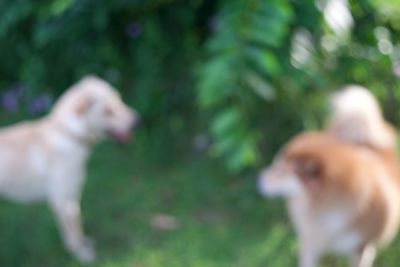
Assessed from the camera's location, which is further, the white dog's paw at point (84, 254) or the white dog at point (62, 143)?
the white dog's paw at point (84, 254)

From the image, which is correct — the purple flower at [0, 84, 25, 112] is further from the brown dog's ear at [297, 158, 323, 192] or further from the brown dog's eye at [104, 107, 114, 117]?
the brown dog's ear at [297, 158, 323, 192]

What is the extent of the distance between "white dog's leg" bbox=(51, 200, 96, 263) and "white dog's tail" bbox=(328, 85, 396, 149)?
4.57ft

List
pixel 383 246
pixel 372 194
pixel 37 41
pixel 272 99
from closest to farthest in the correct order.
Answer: pixel 372 194 < pixel 383 246 < pixel 272 99 < pixel 37 41

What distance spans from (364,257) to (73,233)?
149cm

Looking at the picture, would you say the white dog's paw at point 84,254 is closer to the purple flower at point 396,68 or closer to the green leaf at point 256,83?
the green leaf at point 256,83

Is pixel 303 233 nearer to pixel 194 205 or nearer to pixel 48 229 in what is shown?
pixel 194 205

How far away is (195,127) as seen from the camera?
14.7ft

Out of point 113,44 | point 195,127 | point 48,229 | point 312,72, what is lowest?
point 48,229

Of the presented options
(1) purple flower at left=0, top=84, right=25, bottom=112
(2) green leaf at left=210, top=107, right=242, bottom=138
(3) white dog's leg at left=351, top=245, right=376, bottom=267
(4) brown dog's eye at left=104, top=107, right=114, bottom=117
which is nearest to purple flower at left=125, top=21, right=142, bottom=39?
(4) brown dog's eye at left=104, top=107, right=114, bottom=117

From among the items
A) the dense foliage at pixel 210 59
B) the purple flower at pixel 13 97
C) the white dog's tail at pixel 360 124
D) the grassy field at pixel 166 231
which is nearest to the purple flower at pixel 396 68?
the dense foliage at pixel 210 59

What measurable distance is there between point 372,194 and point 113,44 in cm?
197

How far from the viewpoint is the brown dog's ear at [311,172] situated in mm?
3037

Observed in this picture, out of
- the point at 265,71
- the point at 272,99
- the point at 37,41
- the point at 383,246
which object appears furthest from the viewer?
the point at 37,41

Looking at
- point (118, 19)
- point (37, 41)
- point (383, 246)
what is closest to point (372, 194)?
point (383, 246)
